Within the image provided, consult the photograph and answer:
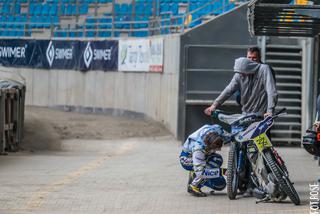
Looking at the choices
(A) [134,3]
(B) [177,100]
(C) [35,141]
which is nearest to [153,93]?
(B) [177,100]

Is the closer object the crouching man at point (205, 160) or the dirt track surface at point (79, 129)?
the crouching man at point (205, 160)

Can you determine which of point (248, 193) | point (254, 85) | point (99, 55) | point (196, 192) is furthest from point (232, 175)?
point (99, 55)

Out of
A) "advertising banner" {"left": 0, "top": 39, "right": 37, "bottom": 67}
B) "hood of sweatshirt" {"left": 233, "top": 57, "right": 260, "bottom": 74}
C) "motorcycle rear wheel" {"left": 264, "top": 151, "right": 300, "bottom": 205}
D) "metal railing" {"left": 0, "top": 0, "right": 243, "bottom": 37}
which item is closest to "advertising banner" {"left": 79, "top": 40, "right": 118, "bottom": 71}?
"metal railing" {"left": 0, "top": 0, "right": 243, "bottom": 37}

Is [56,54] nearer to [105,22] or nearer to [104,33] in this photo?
[104,33]

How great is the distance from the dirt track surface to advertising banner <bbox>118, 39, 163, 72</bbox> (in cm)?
158

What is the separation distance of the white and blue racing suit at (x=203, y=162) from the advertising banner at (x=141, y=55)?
12.5 metres

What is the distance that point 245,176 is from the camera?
33.2ft

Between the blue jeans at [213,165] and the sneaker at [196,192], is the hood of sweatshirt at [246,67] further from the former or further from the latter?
the sneaker at [196,192]

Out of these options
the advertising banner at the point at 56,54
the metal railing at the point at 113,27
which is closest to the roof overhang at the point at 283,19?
the metal railing at the point at 113,27

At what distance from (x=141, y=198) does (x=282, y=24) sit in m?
3.92

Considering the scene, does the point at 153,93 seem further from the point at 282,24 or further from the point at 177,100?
the point at 282,24

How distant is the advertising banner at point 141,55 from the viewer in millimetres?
23172

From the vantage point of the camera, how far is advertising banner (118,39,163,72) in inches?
912

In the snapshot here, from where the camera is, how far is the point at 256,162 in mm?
9797
